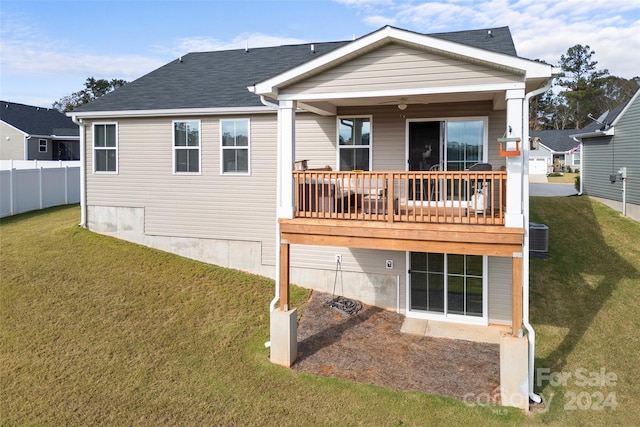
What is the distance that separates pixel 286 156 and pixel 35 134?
27995 mm

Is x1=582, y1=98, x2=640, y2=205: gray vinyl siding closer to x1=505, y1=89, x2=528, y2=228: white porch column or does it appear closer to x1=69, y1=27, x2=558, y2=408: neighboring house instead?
x1=69, y1=27, x2=558, y2=408: neighboring house

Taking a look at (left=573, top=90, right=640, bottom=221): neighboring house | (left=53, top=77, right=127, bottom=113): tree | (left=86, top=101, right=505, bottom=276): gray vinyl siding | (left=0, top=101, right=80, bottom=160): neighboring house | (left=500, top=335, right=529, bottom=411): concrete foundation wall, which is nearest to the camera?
(left=500, top=335, right=529, bottom=411): concrete foundation wall

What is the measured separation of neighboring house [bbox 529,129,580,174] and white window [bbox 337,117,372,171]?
3112cm

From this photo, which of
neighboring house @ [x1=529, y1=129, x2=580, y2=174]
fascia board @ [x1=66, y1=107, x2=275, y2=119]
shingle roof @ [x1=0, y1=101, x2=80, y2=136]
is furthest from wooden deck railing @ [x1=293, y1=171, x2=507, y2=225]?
neighboring house @ [x1=529, y1=129, x2=580, y2=174]

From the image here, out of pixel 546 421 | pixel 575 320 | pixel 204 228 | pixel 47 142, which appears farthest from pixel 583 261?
pixel 47 142

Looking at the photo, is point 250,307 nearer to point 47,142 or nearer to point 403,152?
point 403,152

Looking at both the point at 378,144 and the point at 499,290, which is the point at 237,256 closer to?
the point at 378,144

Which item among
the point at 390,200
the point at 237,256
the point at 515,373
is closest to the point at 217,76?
the point at 237,256

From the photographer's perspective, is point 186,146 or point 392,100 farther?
point 186,146

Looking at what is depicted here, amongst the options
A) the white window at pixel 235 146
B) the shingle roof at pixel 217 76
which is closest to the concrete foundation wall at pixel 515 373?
the shingle roof at pixel 217 76

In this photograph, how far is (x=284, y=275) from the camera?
25.4 feet

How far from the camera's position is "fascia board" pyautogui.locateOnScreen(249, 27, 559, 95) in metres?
6.28

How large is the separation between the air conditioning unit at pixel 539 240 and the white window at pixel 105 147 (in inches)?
446

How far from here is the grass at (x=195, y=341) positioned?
5.96 metres
